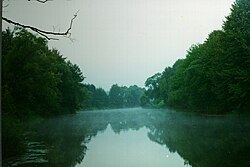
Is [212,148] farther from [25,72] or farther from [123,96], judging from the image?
[123,96]

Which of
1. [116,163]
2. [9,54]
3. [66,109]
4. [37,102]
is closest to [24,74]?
[9,54]

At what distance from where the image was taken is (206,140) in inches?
401

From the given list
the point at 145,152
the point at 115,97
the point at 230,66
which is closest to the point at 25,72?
the point at 230,66

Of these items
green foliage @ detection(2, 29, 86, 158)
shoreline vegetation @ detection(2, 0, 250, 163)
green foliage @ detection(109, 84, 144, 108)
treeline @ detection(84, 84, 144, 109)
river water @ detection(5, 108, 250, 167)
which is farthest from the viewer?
green foliage @ detection(109, 84, 144, 108)

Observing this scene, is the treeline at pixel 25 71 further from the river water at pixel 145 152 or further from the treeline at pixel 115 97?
the treeline at pixel 115 97

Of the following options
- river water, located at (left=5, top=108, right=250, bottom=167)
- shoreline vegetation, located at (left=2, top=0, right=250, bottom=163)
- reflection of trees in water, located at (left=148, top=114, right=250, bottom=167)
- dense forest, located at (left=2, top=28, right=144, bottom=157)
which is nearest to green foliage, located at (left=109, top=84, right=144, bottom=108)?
dense forest, located at (left=2, top=28, right=144, bottom=157)

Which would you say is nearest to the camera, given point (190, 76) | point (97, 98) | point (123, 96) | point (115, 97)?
point (190, 76)

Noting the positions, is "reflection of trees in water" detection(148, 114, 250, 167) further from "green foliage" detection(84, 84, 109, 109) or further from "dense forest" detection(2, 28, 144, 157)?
"green foliage" detection(84, 84, 109, 109)

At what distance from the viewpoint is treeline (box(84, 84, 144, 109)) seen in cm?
6456

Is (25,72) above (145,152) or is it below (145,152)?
above

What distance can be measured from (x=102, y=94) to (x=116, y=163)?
198 ft

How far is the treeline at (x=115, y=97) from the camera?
212 feet

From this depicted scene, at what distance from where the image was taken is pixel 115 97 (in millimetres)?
75875

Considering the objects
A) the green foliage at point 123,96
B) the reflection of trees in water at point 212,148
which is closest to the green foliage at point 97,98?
the green foliage at point 123,96
